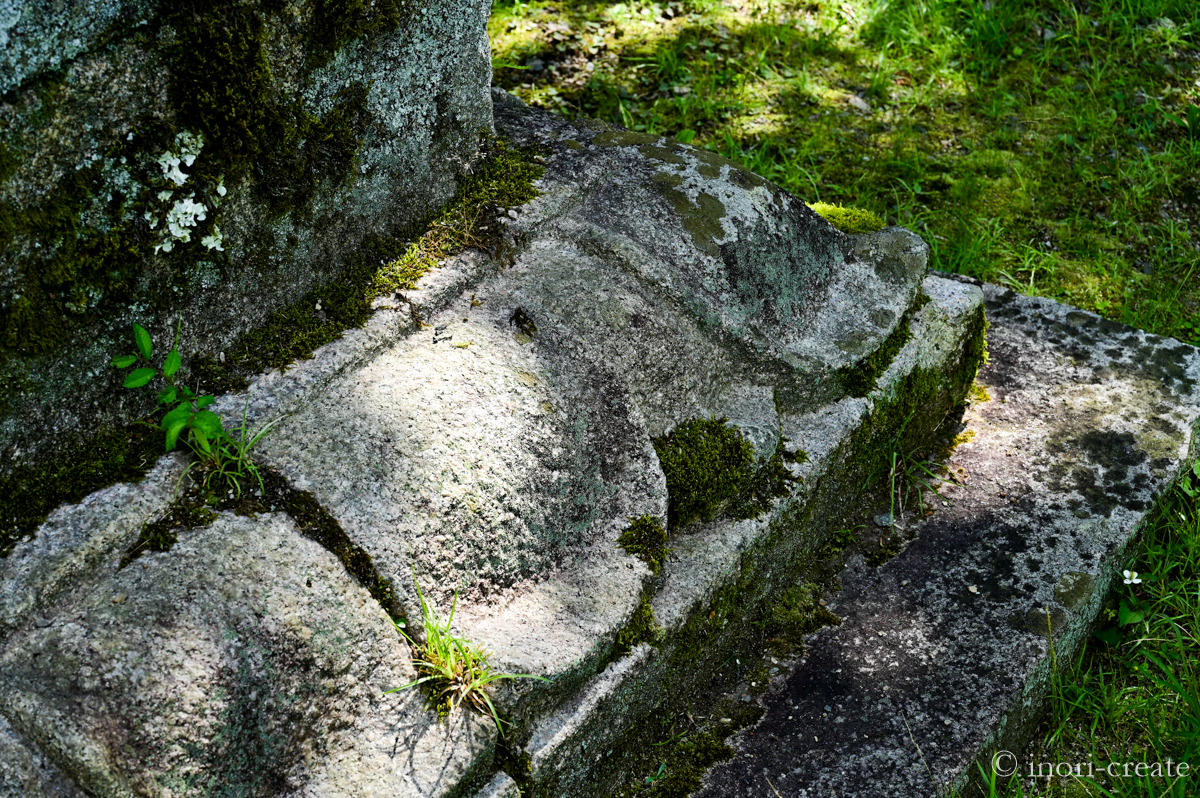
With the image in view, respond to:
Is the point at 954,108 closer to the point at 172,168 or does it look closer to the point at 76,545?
the point at 172,168

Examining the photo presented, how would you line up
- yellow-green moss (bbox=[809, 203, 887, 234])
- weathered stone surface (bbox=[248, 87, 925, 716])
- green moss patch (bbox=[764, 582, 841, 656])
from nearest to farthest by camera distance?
weathered stone surface (bbox=[248, 87, 925, 716]) < green moss patch (bbox=[764, 582, 841, 656]) < yellow-green moss (bbox=[809, 203, 887, 234])

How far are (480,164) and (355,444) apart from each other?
1004mm

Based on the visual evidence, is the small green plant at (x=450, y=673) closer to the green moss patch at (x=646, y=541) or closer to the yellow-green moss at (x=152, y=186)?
the green moss patch at (x=646, y=541)

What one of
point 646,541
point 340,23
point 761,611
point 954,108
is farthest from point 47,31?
point 954,108

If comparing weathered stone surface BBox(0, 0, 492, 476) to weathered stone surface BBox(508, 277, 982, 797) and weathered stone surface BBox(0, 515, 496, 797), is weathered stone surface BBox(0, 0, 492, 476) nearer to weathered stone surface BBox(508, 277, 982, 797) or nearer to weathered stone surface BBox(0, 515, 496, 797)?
weathered stone surface BBox(0, 515, 496, 797)

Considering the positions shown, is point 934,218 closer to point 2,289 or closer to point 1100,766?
point 1100,766

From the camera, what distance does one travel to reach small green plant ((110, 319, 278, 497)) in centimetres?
190

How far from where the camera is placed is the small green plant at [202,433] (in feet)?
6.23

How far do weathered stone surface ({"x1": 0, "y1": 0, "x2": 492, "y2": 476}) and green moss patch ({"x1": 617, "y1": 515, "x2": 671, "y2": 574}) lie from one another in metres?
0.92

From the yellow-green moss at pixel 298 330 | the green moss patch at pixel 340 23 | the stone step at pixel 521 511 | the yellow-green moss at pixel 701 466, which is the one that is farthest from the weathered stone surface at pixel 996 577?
the green moss patch at pixel 340 23

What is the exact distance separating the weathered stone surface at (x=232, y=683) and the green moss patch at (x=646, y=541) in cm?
54

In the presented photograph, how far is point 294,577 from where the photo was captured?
6.03 feet

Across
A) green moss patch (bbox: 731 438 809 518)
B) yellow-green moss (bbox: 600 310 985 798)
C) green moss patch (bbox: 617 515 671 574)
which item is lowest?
yellow-green moss (bbox: 600 310 985 798)

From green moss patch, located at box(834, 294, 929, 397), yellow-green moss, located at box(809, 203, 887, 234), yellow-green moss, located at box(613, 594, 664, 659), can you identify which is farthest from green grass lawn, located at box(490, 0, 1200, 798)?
yellow-green moss, located at box(613, 594, 664, 659)
